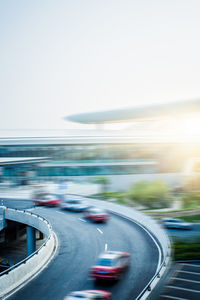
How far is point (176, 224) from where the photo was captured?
16750 millimetres

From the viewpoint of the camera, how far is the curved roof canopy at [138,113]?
41875 millimetres

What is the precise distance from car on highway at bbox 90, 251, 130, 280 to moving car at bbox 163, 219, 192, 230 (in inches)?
282

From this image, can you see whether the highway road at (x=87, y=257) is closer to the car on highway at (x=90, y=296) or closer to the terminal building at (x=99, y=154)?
the car on highway at (x=90, y=296)

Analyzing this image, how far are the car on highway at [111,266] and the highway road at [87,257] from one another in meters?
0.20

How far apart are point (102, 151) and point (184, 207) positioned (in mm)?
11025

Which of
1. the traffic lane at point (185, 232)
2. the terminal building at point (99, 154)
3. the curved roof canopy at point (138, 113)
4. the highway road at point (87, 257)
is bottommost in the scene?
the traffic lane at point (185, 232)

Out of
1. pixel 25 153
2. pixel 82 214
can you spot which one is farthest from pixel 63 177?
pixel 82 214

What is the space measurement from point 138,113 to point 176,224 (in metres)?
30.4

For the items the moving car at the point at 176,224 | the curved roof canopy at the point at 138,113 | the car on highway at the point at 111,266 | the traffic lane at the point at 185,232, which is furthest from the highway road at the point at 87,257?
the curved roof canopy at the point at 138,113

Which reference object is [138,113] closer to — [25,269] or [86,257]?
[86,257]

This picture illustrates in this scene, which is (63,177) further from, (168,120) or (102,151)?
(168,120)

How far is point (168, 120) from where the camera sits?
43.2 metres

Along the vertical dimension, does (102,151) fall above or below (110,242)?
above

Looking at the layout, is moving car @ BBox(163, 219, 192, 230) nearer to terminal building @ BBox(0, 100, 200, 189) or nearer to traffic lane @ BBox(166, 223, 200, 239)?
traffic lane @ BBox(166, 223, 200, 239)
